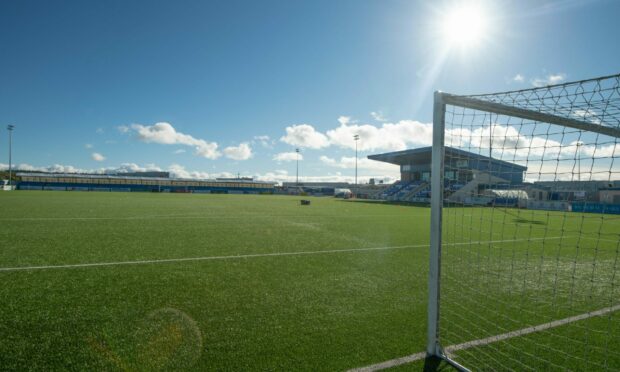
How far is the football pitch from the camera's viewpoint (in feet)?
8.81

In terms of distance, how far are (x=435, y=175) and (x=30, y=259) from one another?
6722 mm

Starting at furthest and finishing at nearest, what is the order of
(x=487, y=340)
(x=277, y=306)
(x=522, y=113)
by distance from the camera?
(x=277, y=306), (x=522, y=113), (x=487, y=340)

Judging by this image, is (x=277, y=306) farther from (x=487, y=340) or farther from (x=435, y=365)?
(x=487, y=340)

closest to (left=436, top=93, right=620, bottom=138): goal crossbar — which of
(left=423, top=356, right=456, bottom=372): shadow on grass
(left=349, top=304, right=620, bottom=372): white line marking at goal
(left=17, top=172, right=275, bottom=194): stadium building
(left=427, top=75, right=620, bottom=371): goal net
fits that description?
(left=427, top=75, right=620, bottom=371): goal net

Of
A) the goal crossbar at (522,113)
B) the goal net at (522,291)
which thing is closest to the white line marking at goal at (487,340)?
the goal net at (522,291)

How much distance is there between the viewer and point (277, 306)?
12.2 ft

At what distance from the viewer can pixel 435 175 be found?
296cm

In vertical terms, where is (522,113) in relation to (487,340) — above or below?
above

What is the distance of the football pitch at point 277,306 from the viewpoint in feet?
8.81

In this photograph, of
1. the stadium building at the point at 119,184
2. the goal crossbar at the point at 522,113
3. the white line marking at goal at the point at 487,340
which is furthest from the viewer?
the stadium building at the point at 119,184

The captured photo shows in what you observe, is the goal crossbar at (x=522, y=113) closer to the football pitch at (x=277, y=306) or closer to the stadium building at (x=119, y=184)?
the football pitch at (x=277, y=306)

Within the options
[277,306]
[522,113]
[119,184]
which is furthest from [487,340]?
[119,184]

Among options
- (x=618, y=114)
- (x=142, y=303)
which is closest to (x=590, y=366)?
(x=618, y=114)

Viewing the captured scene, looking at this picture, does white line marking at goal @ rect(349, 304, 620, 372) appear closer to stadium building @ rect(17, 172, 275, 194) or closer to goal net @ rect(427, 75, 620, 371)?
goal net @ rect(427, 75, 620, 371)
